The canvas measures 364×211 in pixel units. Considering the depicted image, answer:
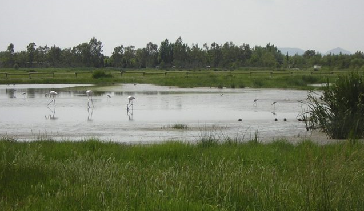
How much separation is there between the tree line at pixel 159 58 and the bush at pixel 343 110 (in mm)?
109068

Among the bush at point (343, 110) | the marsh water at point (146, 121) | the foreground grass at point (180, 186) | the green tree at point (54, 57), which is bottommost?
the marsh water at point (146, 121)

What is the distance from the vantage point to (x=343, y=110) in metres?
16.5

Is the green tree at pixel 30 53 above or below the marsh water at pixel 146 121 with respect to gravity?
above

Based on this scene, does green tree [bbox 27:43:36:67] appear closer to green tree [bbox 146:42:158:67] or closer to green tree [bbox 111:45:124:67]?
green tree [bbox 111:45:124:67]

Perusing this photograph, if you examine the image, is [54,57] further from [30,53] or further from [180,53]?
[180,53]

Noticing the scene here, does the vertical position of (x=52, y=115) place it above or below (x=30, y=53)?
below

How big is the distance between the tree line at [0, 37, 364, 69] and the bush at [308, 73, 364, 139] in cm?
10907

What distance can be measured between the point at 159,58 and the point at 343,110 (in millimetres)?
122873

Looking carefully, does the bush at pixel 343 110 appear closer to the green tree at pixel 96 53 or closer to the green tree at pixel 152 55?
the green tree at pixel 96 53

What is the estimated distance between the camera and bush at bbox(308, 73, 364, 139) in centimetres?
1578

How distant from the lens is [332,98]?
1728 cm

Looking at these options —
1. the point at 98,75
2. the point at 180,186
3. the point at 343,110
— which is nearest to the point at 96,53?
the point at 98,75

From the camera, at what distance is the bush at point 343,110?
51.8ft

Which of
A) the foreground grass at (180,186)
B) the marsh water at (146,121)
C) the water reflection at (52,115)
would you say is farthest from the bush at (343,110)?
the water reflection at (52,115)
